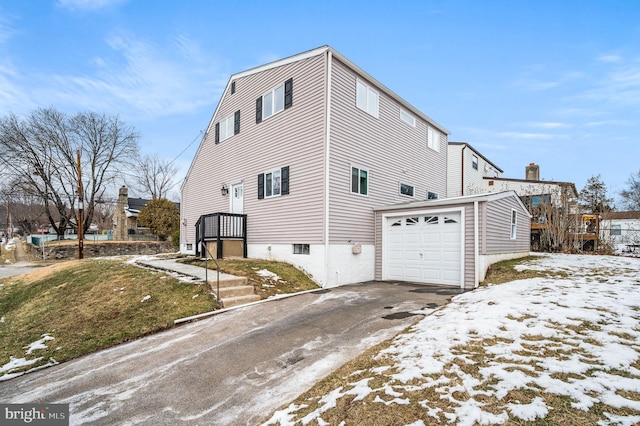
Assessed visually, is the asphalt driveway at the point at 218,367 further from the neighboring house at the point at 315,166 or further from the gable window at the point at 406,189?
the gable window at the point at 406,189

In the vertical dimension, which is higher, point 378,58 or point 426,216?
point 378,58

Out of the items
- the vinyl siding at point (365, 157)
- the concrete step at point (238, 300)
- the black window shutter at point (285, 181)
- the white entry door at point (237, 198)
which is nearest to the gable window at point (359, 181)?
the vinyl siding at point (365, 157)

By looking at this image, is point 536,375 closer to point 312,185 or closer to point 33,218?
point 312,185

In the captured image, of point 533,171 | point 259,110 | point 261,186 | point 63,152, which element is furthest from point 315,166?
point 63,152

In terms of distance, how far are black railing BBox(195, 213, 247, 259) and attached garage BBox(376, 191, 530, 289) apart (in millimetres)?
5525

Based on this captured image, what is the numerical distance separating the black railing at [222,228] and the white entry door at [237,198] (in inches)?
32.4

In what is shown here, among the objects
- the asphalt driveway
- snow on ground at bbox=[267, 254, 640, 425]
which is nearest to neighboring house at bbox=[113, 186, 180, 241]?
the asphalt driveway

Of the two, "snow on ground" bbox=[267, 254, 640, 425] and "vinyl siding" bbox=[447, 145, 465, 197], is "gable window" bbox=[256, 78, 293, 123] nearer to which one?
"snow on ground" bbox=[267, 254, 640, 425]

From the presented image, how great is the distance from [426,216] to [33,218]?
62.3m

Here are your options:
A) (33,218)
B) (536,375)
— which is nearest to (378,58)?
(536,375)

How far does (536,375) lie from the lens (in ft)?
9.74

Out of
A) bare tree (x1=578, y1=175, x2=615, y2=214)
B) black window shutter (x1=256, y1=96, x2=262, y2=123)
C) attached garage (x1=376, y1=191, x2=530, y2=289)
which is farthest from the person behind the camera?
bare tree (x1=578, y1=175, x2=615, y2=214)

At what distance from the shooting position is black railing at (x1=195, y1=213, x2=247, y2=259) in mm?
11766

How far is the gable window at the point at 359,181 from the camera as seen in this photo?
10867mm
